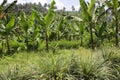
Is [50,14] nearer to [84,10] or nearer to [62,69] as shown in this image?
[84,10]

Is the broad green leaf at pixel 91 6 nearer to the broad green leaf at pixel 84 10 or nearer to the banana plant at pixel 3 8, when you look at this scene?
the broad green leaf at pixel 84 10

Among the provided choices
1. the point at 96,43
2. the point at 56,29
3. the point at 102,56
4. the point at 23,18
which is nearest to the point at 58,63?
the point at 102,56

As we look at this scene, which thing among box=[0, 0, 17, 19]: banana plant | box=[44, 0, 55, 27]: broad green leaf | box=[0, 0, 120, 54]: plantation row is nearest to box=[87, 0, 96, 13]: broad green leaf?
box=[0, 0, 120, 54]: plantation row

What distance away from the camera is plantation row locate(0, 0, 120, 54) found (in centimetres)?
1852

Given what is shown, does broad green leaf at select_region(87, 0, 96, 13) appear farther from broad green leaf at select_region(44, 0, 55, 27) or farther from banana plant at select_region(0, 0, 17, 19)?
banana plant at select_region(0, 0, 17, 19)

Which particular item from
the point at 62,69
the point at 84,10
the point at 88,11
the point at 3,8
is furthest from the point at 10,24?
the point at 62,69

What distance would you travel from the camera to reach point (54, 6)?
18250 millimetres

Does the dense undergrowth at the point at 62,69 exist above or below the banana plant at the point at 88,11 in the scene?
below

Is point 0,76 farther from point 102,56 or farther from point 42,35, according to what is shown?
point 42,35

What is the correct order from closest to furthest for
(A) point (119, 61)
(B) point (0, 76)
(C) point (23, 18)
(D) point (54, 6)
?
(B) point (0, 76) → (A) point (119, 61) → (D) point (54, 6) → (C) point (23, 18)

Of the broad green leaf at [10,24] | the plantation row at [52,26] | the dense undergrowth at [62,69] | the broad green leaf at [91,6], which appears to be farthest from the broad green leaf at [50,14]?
the dense undergrowth at [62,69]

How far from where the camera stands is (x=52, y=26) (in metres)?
23.1

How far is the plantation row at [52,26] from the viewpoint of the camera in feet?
60.7

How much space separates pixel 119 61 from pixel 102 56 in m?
0.58
